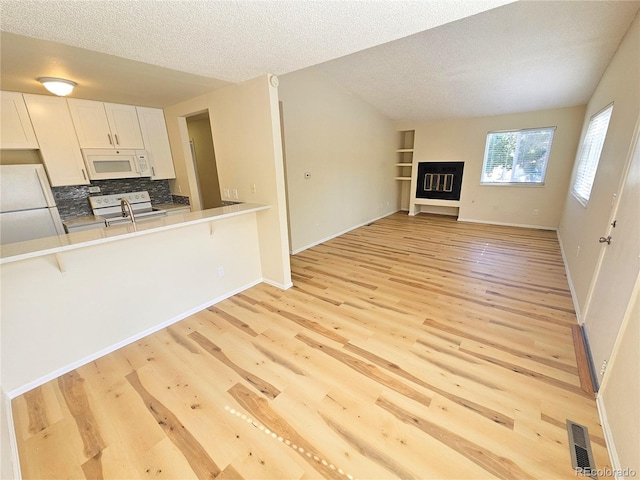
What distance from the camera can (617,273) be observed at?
5.50ft

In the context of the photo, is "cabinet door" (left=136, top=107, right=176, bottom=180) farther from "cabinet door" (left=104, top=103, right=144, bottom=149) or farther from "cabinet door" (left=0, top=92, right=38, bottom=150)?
"cabinet door" (left=0, top=92, right=38, bottom=150)

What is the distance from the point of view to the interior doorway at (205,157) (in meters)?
5.20

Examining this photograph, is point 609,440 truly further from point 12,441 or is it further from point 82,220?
point 82,220

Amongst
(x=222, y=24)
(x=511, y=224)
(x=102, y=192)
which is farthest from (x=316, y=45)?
(x=511, y=224)

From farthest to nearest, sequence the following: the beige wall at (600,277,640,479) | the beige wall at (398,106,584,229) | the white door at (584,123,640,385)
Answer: the beige wall at (398,106,584,229) < the white door at (584,123,640,385) < the beige wall at (600,277,640,479)

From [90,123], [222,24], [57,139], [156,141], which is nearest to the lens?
[222,24]

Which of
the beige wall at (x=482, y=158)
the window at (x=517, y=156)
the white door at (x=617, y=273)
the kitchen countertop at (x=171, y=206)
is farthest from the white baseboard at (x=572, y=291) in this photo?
the kitchen countertop at (x=171, y=206)

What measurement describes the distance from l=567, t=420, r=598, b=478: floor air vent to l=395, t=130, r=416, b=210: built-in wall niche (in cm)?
634

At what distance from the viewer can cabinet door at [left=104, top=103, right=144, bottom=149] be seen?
3.40m

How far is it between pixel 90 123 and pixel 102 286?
252 cm

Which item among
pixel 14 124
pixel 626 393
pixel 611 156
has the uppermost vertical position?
pixel 14 124

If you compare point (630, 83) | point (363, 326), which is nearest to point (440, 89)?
point (630, 83)

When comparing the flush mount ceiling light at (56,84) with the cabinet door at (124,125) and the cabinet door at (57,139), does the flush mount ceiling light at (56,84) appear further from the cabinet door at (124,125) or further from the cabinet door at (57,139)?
the cabinet door at (124,125)

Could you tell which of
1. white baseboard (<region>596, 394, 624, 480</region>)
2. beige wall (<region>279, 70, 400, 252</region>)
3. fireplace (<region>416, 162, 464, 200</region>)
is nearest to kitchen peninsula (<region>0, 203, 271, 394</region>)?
beige wall (<region>279, 70, 400, 252</region>)
